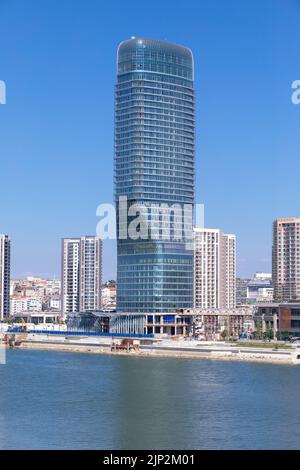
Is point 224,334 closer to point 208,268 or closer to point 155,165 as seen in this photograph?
point 155,165

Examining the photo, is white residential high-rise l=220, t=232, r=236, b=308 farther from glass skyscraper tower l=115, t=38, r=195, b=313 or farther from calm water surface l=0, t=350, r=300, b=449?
calm water surface l=0, t=350, r=300, b=449

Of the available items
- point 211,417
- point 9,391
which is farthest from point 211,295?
point 211,417

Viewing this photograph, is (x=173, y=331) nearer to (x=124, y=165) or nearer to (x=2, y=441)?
(x=124, y=165)

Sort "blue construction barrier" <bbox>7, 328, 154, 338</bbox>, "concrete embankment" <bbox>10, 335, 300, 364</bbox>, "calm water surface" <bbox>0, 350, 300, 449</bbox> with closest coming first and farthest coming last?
"calm water surface" <bbox>0, 350, 300, 449</bbox>, "concrete embankment" <bbox>10, 335, 300, 364</bbox>, "blue construction barrier" <bbox>7, 328, 154, 338</bbox>

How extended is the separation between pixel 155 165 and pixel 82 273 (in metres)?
22.7

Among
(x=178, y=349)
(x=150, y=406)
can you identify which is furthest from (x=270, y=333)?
(x=150, y=406)

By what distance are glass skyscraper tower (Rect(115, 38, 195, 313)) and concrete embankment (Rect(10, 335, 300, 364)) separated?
423 centimetres

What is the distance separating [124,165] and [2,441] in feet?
96.1

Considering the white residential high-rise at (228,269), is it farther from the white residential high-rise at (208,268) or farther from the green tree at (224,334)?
the green tree at (224,334)

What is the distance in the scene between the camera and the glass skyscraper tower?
1646 inches

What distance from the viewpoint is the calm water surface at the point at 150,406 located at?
1429 centimetres

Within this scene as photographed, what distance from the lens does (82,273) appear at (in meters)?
63.4

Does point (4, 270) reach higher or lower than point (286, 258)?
lower

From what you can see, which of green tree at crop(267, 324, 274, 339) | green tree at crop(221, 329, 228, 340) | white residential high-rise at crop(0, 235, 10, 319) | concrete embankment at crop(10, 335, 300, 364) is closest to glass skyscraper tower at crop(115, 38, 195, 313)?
green tree at crop(221, 329, 228, 340)
